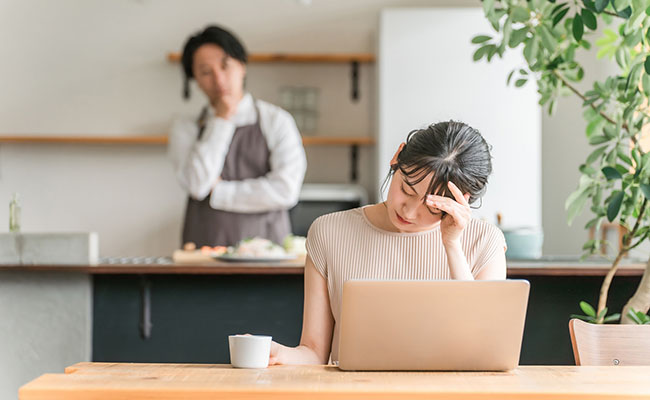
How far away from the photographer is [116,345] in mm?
2752

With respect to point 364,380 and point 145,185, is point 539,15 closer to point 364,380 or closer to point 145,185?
point 364,380

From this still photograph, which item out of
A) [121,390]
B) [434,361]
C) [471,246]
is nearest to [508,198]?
[471,246]

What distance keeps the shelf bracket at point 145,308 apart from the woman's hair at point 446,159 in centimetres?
137

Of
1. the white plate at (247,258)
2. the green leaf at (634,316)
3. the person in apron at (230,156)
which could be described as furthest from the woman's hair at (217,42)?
the green leaf at (634,316)

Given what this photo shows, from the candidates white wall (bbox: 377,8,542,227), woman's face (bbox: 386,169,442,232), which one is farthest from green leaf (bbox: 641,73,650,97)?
white wall (bbox: 377,8,542,227)

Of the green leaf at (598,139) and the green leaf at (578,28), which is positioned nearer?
the green leaf at (578,28)

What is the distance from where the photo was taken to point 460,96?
14.2 feet

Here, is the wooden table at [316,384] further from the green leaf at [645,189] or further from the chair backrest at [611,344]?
the green leaf at [645,189]

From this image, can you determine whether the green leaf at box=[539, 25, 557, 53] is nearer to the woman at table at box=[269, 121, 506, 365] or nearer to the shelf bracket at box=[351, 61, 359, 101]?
the woman at table at box=[269, 121, 506, 365]

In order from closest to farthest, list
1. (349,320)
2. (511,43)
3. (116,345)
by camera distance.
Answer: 1. (349,320)
2. (511,43)
3. (116,345)

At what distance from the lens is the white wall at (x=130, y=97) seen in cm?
469

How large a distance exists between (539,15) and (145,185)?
10.2 feet

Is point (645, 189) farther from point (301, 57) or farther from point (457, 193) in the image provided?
point (301, 57)

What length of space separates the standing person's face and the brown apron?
180mm
